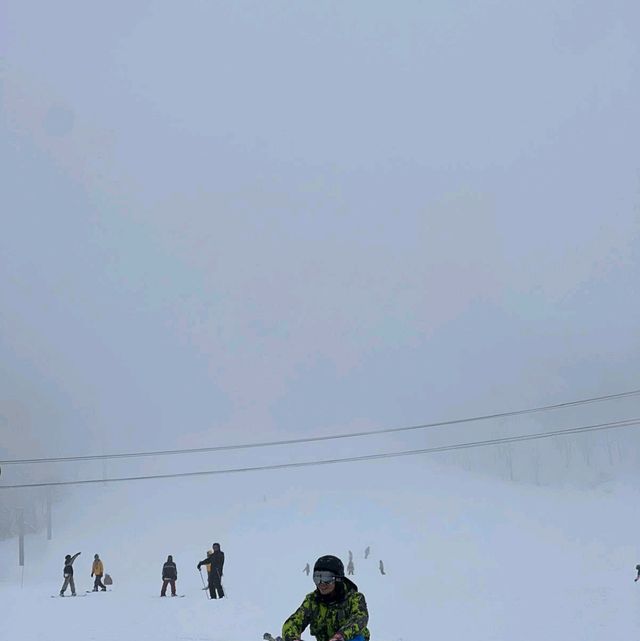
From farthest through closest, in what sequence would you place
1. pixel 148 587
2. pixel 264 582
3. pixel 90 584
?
pixel 90 584, pixel 148 587, pixel 264 582

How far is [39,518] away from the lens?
113938 millimetres

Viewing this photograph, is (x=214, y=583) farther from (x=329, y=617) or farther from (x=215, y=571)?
(x=329, y=617)

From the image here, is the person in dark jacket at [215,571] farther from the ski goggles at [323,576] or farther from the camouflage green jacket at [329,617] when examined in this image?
the ski goggles at [323,576]

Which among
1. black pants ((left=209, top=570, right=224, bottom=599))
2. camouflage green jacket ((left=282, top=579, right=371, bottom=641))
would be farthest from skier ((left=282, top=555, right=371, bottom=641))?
black pants ((left=209, top=570, right=224, bottom=599))

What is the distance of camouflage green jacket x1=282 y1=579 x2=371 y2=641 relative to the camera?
632 centimetres

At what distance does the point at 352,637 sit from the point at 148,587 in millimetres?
39093

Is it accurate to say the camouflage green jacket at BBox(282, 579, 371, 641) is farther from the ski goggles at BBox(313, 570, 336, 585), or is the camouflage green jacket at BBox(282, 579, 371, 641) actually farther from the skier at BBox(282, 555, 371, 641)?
the ski goggles at BBox(313, 570, 336, 585)

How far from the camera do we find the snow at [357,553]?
2625 cm

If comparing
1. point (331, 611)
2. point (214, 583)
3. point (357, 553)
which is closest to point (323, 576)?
point (331, 611)

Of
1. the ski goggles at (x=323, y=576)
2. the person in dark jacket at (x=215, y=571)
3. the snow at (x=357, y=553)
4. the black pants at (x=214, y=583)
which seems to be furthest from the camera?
the black pants at (x=214, y=583)

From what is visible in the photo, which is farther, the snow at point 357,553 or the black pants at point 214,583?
the black pants at point 214,583

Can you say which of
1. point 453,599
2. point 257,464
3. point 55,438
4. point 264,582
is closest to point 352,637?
point 453,599

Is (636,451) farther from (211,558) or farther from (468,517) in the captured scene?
(211,558)

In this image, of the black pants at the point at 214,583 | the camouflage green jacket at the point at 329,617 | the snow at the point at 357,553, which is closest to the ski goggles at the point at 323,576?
the camouflage green jacket at the point at 329,617
